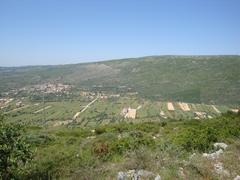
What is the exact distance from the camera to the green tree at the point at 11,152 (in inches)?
386

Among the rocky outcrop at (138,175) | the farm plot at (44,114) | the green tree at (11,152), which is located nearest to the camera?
the rocky outcrop at (138,175)

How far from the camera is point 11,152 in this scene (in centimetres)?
1002

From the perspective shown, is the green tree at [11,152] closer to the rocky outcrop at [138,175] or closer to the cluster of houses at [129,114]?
the rocky outcrop at [138,175]

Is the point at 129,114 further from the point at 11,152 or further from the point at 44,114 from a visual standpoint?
the point at 11,152

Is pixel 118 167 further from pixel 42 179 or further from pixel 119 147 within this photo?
pixel 119 147

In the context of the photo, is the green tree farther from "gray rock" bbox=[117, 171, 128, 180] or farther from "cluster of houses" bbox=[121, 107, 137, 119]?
"cluster of houses" bbox=[121, 107, 137, 119]

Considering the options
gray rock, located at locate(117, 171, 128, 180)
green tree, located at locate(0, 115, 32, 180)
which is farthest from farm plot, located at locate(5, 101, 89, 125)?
gray rock, located at locate(117, 171, 128, 180)

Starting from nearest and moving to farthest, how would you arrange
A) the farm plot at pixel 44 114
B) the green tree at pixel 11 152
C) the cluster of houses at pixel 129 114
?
the green tree at pixel 11 152 → the farm plot at pixel 44 114 → the cluster of houses at pixel 129 114

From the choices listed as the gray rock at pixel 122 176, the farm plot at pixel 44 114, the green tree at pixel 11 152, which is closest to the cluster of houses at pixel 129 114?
the farm plot at pixel 44 114

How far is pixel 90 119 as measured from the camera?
116750 millimetres

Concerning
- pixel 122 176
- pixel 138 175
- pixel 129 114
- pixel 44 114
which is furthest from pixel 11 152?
pixel 44 114

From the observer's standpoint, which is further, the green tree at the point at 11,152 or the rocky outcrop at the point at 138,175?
the green tree at the point at 11,152

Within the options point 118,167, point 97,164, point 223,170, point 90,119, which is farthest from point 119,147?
point 90,119

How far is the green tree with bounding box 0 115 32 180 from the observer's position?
980 centimetres
